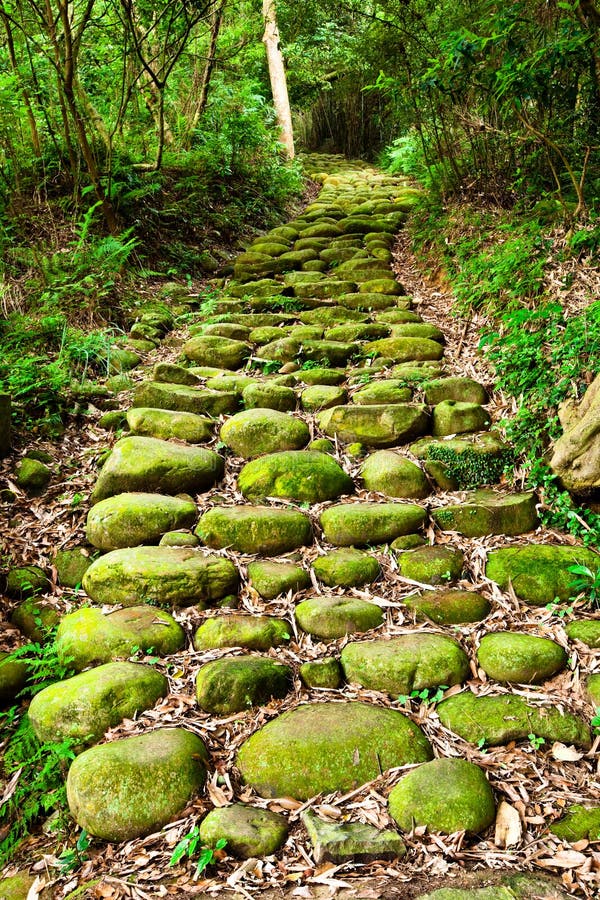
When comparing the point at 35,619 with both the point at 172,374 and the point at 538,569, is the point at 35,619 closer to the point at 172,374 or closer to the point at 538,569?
the point at 172,374

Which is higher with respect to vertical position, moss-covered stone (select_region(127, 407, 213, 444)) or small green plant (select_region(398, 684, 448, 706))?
moss-covered stone (select_region(127, 407, 213, 444))

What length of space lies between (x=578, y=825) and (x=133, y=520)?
2258 millimetres

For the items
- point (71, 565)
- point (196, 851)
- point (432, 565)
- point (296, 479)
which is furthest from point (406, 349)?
point (196, 851)

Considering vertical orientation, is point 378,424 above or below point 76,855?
above

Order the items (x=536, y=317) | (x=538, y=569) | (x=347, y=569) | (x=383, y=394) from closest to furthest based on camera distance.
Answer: (x=538, y=569)
(x=347, y=569)
(x=536, y=317)
(x=383, y=394)

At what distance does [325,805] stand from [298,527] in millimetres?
1335

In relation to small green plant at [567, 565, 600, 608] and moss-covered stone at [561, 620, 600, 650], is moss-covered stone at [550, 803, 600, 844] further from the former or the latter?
small green plant at [567, 565, 600, 608]

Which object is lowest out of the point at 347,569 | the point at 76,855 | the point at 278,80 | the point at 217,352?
the point at 76,855

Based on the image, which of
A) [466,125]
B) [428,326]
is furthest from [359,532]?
[466,125]

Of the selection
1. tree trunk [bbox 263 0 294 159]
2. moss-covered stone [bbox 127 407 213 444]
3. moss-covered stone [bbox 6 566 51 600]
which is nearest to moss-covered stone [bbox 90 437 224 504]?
moss-covered stone [bbox 127 407 213 444]

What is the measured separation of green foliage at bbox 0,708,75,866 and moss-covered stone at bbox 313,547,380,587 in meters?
1.27

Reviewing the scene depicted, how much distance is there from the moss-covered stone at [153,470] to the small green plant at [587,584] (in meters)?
2.02

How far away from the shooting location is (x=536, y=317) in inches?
137

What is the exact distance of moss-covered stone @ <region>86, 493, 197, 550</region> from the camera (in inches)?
112
